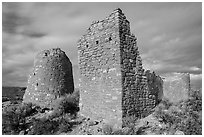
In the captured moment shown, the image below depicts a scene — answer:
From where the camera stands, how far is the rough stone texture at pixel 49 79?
40.0 ft

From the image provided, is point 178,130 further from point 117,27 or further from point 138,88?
point 117,27

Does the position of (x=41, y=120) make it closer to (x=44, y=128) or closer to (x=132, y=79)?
(x=44, y=128)

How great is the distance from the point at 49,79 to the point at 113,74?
17.8ft

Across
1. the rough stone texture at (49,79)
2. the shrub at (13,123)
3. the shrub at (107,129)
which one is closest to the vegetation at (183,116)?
the shrub at (107,129)

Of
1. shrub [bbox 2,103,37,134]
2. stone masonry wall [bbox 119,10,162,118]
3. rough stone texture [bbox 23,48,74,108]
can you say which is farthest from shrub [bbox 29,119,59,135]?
rough stone texture [bbox 23,48,74,108]

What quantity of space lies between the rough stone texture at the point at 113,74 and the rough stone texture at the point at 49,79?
337 centimetres

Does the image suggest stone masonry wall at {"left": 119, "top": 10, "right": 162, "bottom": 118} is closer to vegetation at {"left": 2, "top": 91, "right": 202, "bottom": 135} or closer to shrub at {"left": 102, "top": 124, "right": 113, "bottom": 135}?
vegetation at {"left": 2, "top": 91, "right": 202, "bottom": 135}

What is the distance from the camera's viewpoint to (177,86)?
43.1 ft

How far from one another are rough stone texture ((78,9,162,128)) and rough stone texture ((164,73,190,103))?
12.1 feet

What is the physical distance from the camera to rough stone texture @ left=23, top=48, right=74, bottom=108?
12195 millimetres

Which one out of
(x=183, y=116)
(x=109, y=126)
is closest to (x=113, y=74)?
(x=109, y=126)

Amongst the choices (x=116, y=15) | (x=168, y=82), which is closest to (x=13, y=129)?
(x=116, y=15)

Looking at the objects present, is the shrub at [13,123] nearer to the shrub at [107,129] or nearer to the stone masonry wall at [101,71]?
the stone masonry wall at [101,71]

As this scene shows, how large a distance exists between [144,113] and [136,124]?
0.81m
